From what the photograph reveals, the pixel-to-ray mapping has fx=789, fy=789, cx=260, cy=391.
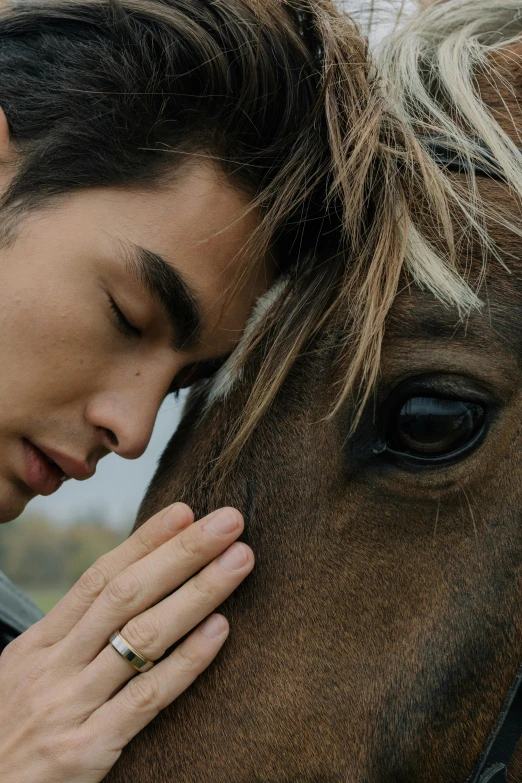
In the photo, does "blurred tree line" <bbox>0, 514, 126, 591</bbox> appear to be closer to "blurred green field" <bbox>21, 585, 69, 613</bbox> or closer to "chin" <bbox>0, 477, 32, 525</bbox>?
"blurred green field" <bbox>21, 585, 69, 613</bbox>

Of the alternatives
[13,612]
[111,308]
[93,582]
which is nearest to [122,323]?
[111,308]

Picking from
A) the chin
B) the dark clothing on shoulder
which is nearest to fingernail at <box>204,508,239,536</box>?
the chin

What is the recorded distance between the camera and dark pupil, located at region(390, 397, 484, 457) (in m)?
1.33

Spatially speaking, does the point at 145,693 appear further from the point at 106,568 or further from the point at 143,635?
the point at 106,568

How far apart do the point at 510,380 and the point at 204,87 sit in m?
0.81

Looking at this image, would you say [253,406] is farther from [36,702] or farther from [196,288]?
[36,702]

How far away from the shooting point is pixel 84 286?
146cm

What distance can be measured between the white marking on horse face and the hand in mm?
278

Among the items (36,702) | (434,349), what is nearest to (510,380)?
(434,349)

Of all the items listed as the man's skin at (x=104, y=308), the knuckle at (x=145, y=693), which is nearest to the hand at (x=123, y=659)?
the knuckle at (x=145, y=693)

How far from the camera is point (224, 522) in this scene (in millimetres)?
1385

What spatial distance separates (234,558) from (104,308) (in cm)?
52

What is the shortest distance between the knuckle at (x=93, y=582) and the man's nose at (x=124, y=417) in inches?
10.0

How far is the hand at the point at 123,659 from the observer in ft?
4.39
